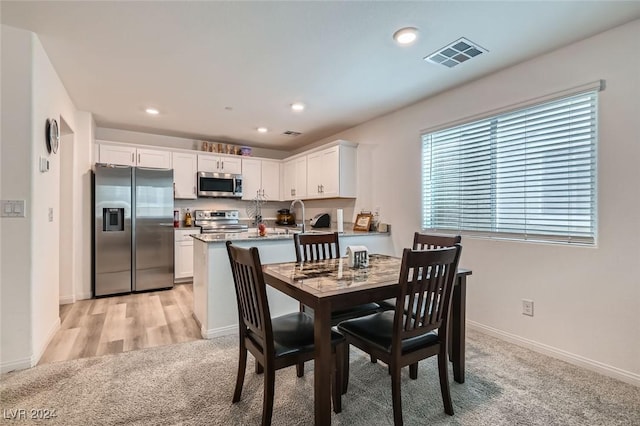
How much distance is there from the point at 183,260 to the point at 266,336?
374cm

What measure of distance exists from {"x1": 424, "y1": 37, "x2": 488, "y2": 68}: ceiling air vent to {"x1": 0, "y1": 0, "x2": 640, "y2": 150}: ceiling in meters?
0.06

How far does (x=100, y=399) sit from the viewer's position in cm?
187

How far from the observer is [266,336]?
1.51 metres

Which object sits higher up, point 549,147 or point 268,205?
point 549,147

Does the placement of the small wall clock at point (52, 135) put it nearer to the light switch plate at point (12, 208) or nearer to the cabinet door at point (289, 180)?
the light switch plate at point (12, 208)

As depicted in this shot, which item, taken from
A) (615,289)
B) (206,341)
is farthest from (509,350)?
(206,341)

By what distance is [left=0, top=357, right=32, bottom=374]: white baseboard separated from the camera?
2.15 metres

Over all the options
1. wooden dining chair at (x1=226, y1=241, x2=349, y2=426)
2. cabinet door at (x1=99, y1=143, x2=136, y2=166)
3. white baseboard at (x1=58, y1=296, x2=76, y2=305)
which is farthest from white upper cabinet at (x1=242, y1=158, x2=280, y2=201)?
wooden dining chair at (x1=226, y1=241, x2=349, y2=426)

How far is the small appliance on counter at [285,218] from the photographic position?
6.06 m

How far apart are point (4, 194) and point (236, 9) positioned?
2.10 meters

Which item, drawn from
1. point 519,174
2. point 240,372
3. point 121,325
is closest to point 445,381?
point 240,372

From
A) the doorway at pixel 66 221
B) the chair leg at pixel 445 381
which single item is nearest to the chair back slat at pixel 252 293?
the chair leg at pixel 445 381

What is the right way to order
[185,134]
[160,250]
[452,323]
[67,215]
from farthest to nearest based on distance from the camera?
[185,134] → [160,250] → [67,215] → [452,323]

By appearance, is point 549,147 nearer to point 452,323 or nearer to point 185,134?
point 452,323
